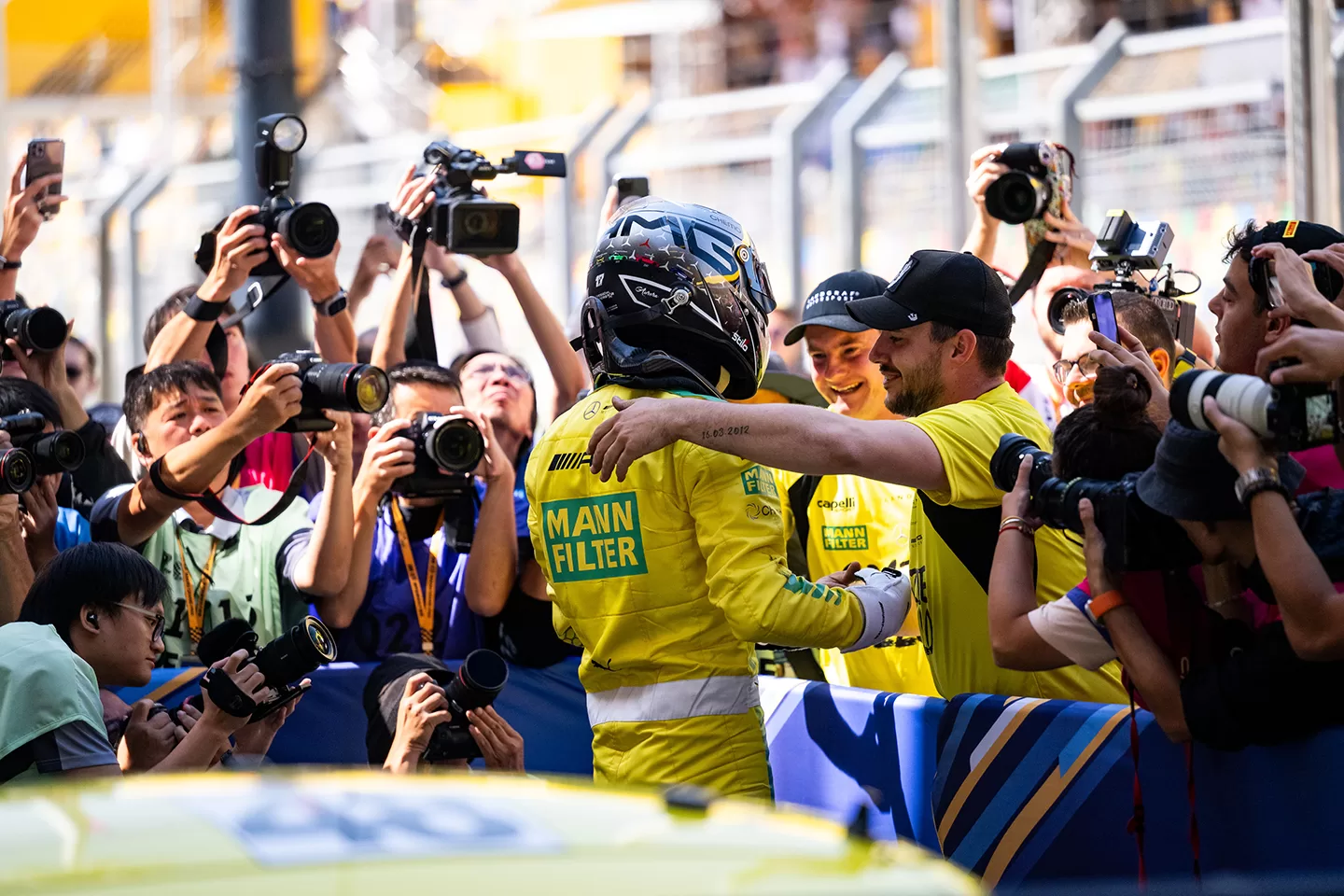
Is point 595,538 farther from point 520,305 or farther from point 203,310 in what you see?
point 203,310

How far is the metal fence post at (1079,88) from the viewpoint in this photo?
901 cm

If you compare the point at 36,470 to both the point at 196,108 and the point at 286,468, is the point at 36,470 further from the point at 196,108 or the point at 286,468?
the point at 196,108

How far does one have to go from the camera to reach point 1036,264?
6090 mm

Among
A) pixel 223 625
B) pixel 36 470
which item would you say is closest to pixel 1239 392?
pixel 223 625

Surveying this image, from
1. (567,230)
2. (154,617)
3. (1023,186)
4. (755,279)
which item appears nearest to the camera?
(755,279)

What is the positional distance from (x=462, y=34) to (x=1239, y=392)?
25854 millimetres

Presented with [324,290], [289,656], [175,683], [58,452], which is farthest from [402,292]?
[289,656]

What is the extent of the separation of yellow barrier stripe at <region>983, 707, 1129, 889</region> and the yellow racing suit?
516mm

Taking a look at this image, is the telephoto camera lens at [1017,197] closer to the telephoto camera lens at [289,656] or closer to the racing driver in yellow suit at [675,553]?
the racing driver in yellow suit at [675,553]

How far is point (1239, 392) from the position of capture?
3.16 metres

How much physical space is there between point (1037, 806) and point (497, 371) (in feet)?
9.70

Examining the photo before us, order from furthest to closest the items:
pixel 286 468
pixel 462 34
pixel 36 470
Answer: pixel 462 34
pixel 286 468
pixel 36 470

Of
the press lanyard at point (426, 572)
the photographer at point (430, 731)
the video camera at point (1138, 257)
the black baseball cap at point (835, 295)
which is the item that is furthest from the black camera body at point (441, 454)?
the video camera at point (1138, 257)

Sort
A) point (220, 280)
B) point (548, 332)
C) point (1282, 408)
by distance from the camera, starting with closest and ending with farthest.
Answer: point (1282, 408) → point (220, 280) → point (548, 332)
